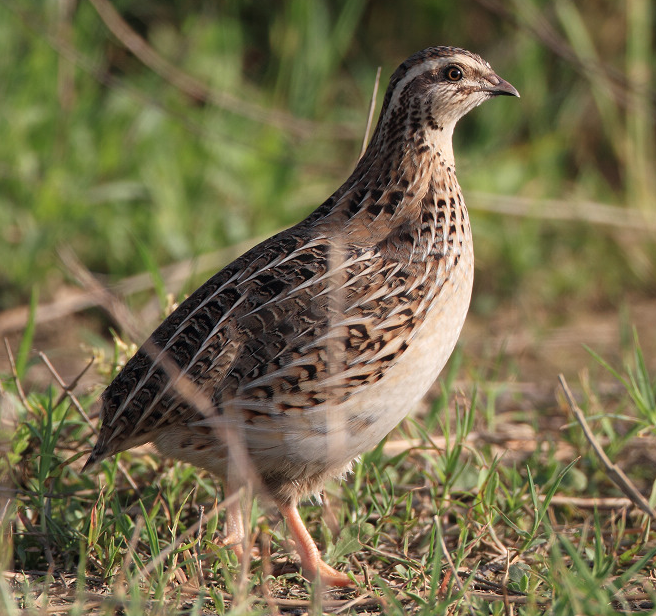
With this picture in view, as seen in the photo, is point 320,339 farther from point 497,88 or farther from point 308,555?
point 497,88

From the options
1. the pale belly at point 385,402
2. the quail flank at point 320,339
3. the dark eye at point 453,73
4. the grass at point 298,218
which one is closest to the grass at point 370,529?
the grass at point 298,218

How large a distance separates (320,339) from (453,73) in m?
1.15

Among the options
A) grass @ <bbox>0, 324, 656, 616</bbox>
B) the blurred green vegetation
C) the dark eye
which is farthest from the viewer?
the blurred green vegetation

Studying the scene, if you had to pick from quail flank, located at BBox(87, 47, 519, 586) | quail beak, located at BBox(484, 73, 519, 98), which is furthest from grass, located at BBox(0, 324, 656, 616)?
quail beak, located at BBox(484, 73, 519, 98)

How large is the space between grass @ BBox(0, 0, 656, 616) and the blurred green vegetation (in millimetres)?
18

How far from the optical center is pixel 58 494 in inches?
141

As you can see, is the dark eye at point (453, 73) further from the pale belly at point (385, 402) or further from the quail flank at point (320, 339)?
the pale belly at point (385, 402)

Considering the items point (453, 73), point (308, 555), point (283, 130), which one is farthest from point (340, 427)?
point (283, 130)

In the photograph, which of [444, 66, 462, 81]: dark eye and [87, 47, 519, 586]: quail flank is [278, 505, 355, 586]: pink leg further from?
[444, 66, 462, 81]: dark eye

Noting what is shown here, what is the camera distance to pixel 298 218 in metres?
6.39

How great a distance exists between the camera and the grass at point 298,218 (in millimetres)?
3299

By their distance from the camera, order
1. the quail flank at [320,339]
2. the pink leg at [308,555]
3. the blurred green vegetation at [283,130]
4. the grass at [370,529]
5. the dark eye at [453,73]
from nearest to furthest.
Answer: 1. the grass at [370,529]
2. the quail flank at [320,339]
3. the pink leg at [308,555]
4. the dark eye at [453,73]
5. the blurred green vegetation at [283,130]

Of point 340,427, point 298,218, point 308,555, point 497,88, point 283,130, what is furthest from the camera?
point 283,130

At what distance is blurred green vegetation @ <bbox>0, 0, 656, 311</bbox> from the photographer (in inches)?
239
